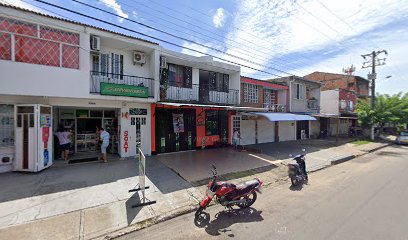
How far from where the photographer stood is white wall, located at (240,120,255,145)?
16391mm

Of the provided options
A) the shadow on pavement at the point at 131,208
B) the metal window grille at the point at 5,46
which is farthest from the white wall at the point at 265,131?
the metal window grille at the point at 5,46

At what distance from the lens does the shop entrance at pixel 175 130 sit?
11.6 meters

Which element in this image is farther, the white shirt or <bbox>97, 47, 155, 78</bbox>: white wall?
<bbox>97, 47, 155, 78</bbox>: white wall

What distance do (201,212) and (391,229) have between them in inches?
164

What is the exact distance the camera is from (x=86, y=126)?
11.7m

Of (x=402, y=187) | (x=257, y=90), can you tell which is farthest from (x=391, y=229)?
(x=257, y=90)

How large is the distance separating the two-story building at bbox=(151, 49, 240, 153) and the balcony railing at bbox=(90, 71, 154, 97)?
73 centimetres

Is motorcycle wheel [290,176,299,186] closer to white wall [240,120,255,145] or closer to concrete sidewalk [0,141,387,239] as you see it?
concrete sidewalk [0,141,387,239]

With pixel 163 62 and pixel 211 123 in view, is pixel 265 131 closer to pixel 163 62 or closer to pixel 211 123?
pixel 211 123

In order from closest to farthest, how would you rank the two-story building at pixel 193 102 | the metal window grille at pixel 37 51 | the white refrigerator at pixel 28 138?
the metal window grille at pixel 37 51 < the white refrigerator at pixel 28 138 < the two-story building at pixel 193 102

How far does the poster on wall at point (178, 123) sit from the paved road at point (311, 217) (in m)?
6.77

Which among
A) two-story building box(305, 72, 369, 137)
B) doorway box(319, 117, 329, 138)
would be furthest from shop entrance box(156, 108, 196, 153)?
doorway box(319, 117, 329, 138)

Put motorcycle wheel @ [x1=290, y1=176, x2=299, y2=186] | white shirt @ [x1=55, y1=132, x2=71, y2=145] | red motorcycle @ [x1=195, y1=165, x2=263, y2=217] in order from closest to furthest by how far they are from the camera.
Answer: red motorcycle @ [x1=195, y1=165, x2=263, y2=217] → motorcycle wheel @ [x1=290, y1=176, x2=299, y2=186] → white shirt @ [x1=55, y1=132, x2=71, y2=145]

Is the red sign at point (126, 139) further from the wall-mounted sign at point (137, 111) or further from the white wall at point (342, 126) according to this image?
the white wall at point (342, 126)
